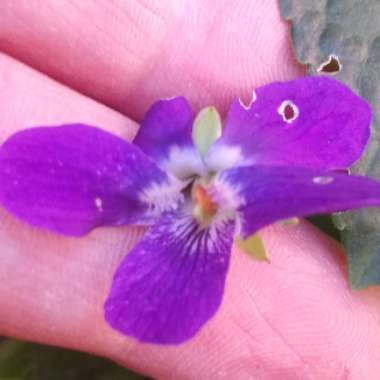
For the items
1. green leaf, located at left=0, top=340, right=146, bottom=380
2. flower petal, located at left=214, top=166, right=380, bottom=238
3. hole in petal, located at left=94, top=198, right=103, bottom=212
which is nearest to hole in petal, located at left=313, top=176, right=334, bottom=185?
flower petal, located at left=214, top=166, right=380, bottom=238

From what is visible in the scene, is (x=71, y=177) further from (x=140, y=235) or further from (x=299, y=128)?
(x=299, y=128)

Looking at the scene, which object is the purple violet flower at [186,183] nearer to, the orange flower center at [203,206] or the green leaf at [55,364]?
the orange flower center at [203,206]

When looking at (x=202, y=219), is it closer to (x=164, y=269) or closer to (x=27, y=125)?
(x=164, y=269)

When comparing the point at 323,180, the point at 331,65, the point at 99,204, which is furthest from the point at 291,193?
the point at 331,65

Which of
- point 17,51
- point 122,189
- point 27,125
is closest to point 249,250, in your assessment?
point 122,189

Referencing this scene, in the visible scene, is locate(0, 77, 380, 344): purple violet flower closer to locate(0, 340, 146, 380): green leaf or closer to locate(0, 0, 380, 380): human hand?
locate(0, 0, 380, 380): human hand

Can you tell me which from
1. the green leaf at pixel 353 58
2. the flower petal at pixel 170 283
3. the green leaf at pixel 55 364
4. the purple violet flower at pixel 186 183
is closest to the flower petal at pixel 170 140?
the purple violet flower at pixel 186 183

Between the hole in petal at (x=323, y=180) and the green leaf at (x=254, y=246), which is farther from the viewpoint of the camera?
the green leaf at (x=254, y=246)
